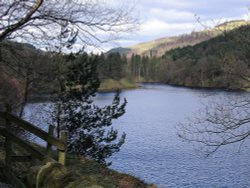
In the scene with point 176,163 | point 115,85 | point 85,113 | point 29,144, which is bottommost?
point 176,163

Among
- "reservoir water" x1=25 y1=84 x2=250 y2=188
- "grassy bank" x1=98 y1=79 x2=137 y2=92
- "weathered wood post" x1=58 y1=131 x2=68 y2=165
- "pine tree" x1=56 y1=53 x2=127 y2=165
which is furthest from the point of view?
"grassy bank" x1=98 y1=79 x2=137 y2=92

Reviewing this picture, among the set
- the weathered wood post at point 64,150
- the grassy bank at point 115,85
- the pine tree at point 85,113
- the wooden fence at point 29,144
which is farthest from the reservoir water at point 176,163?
the grassy bank at point 115,85

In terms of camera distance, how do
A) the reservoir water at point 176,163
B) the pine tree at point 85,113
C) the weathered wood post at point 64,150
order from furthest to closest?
the reservoir water at point 176,163, the pine tree at point 85,113, the weathered wood post at point 64,150

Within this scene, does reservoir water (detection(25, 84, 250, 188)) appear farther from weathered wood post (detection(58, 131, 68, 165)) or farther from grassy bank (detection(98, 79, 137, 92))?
grassy bank (detection(98, 79, 137, 92))

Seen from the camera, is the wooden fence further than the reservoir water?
No

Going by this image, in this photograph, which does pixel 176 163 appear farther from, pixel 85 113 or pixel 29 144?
pixel 29 144

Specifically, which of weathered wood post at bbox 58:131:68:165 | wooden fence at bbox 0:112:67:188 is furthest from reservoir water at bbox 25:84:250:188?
weathered wood post at bbox 58:131:68:165

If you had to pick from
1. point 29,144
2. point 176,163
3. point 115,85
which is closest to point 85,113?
point 176,163

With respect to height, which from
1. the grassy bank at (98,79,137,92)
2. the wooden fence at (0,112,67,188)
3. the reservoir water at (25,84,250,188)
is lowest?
the reservoir water at (25,84,250,188)

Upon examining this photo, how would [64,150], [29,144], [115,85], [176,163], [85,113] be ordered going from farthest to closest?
[115,85]
[176,163]
[85,113]
[29,144]
[64,150]

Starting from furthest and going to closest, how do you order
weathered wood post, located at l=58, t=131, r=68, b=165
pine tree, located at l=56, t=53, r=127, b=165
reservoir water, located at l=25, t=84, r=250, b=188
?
reservoir water, located at l=25, t=84, r=250, b=188 → pine tree, located at l=56, t=53, r=127, b=165 → weathered wood post, located at l=58, t=131, r=68, b=165

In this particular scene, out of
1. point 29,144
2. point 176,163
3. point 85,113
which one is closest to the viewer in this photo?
point 29,144

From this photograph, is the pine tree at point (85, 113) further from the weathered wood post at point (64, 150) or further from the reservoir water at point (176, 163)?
the weathered wood post at point (64, 150)

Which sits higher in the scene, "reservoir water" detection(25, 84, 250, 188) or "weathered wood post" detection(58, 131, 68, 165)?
"weathered wood post" detection(58, 131, 68, 165)
